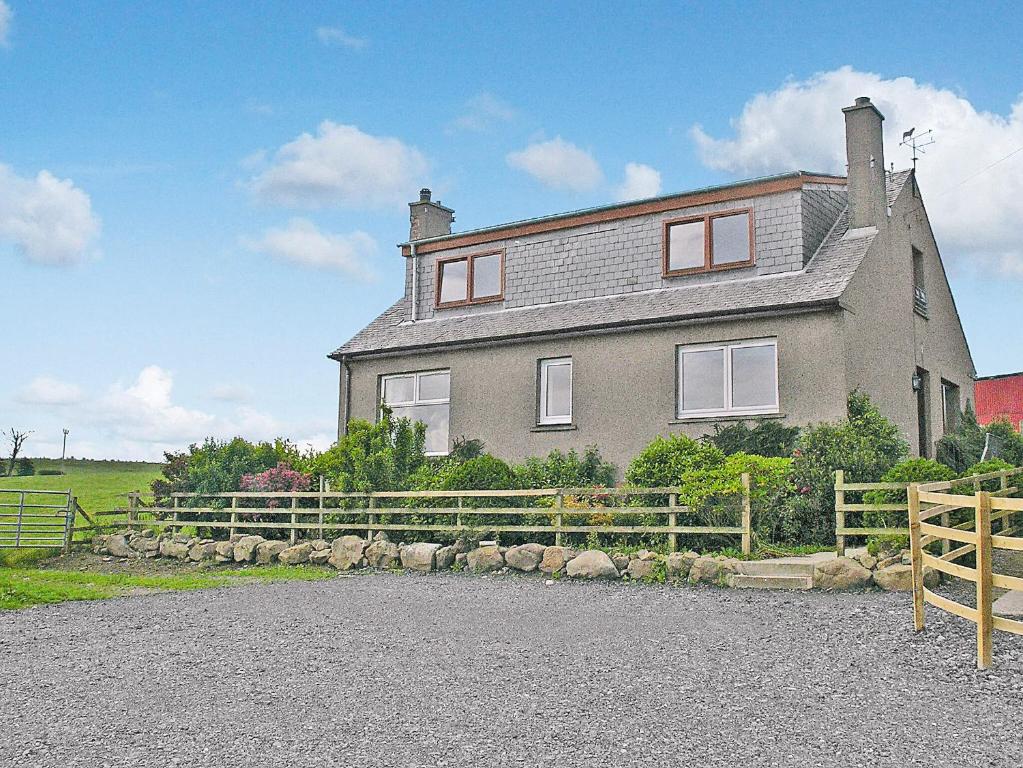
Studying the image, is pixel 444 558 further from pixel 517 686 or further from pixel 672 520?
pixel 517 686

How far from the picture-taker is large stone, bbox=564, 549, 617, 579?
1280 cm

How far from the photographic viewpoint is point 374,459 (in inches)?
677

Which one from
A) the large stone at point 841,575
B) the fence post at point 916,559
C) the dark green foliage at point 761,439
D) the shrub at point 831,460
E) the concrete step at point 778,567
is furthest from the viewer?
the dark green foliage at point 761,439

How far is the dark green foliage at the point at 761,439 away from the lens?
51.9 feet

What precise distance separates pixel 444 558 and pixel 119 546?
8910mm

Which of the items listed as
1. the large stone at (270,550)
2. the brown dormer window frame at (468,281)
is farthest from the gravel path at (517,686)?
the brown dormer window frame at (468,281)

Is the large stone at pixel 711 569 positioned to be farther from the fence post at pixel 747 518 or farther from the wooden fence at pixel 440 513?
the wooden fence at pixel 440 513

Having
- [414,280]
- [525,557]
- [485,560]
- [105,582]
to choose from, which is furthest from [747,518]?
[414,280]

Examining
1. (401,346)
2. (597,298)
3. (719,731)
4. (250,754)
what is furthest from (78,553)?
(719,731)

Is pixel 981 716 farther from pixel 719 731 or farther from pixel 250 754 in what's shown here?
pixel 250 754

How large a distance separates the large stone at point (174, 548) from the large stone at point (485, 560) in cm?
701

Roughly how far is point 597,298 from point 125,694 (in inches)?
565

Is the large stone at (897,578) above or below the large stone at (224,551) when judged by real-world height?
above

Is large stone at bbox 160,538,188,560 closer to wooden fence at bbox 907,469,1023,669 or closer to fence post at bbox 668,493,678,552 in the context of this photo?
fence post at bbox 668,493,678,552
